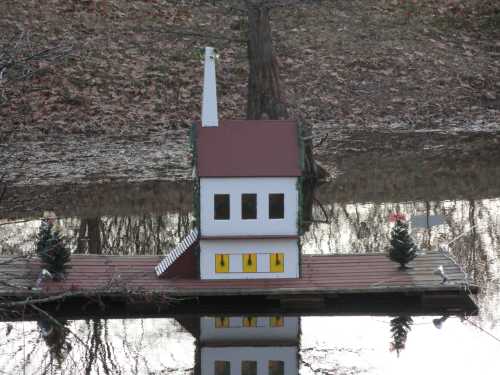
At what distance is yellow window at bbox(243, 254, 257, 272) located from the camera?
49.1 feet

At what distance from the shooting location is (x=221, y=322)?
47.4 ft

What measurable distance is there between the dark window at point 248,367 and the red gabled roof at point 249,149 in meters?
2.89

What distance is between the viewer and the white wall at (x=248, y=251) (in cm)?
1488

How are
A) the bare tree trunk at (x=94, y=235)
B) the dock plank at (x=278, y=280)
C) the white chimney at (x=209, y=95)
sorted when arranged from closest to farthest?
the dock plank at (x=278, y=280)
the white chimney at (x=209, y=95)
the bare tree trunk at (x=94, y=235)

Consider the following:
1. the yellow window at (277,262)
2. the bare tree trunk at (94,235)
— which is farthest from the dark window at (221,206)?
the bare tree trunk at (94,235)

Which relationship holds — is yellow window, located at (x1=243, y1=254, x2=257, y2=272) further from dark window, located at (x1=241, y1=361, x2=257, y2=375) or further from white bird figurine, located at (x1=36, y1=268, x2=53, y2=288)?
white bird figurine, located at (x1=36, y1=268, x2=53, y2=288)

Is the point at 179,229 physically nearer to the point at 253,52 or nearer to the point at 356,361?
the point at 253,52

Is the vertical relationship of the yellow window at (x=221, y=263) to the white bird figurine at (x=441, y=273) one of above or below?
above

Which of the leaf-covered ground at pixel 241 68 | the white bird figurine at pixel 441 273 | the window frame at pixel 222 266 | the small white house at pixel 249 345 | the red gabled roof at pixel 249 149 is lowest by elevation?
the small white house at pixel 249 345

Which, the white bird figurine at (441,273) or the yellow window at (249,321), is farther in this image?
the white bird figurine at (441,273)

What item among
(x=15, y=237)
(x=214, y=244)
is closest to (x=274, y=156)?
(x=214, y=244)

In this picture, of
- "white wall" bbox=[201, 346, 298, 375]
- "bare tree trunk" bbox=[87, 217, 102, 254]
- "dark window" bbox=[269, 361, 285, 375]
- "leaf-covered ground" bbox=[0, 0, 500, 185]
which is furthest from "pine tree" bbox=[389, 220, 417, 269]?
"leaf-covered ground" bbox=[0, 0, 500, 185]

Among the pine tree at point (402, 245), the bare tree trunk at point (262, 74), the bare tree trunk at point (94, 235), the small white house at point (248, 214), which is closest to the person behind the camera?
the small white house at point (248, 214)

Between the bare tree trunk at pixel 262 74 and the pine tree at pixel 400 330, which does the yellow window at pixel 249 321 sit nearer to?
the pine tree at pixel 400 330
